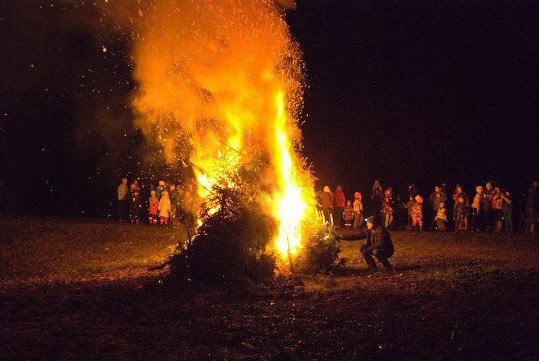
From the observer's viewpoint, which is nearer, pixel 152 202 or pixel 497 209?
pixel 497 209

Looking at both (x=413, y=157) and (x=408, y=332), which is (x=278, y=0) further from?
(x=413, y=157)

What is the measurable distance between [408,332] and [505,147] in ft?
91.6

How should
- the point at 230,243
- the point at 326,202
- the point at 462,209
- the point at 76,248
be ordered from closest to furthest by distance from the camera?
the point at 230,243 < the point at 76,248 < the point at 462,209 < the point at 326,202

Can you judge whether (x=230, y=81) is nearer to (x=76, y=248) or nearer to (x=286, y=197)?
(x=286, y=197)

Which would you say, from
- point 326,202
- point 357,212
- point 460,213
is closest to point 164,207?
point 326,202

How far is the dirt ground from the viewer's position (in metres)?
6.93

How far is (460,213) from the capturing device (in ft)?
66.6

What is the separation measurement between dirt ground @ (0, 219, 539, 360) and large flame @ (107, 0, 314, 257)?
2.60 meters

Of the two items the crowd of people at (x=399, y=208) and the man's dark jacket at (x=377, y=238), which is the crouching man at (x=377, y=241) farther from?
the crowd of people at (x=399, y=208)

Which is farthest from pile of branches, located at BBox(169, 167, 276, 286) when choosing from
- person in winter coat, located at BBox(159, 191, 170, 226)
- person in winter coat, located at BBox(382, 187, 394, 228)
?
person in winter coat, located at BBox(382, 187, 394, 228)

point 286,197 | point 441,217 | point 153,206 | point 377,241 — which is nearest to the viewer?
point 377,241

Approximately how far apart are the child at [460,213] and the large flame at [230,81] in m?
9.68

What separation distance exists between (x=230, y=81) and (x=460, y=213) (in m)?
11.4

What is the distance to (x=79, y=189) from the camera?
30.9 meters
